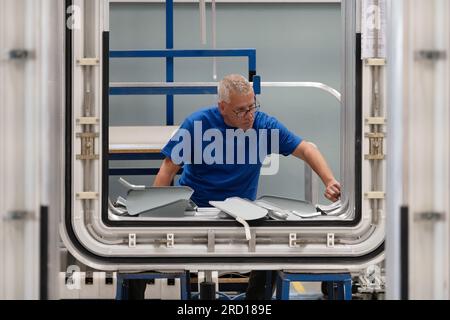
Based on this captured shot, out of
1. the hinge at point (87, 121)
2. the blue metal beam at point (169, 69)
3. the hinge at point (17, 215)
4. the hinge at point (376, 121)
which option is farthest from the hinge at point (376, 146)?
the blue metal beam at point (169, 69)

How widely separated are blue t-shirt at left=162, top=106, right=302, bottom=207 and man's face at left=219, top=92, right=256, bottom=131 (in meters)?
0.06

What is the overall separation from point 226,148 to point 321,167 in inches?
24.6

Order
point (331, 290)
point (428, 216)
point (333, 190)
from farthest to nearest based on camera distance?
point (333, 190), point (331, 290), point (428, 216)

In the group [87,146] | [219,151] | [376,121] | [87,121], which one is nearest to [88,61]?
[87,121]

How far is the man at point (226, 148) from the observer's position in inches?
168

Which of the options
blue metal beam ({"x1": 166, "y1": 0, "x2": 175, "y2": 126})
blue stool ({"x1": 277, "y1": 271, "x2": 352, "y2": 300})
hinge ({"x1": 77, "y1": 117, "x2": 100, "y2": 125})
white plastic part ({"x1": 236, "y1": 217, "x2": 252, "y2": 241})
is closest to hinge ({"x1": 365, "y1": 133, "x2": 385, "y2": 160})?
blue stool ({"x1": 277, "y1": 271, "x2": 352, "y2": 300})

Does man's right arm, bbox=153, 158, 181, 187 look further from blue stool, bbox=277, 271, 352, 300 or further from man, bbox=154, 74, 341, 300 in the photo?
blue stool, bbox=277, 271, 352, 300

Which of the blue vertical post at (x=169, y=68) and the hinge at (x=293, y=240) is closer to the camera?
the hinge at (x=293, y=240)

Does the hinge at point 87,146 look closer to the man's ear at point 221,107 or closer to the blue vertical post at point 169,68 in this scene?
the man's ear at point 221,107

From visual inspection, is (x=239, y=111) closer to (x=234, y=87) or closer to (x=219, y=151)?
(x=234, y=87)

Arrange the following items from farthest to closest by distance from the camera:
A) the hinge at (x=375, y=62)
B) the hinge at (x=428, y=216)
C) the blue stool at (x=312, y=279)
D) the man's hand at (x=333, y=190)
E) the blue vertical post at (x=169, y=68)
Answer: the blue vertical post at (x=169, y=68) → the man's hand at (x=333, y=190) → the hinge at (x=375, y=62) → the blue stool at (x=312, y=279) → the hinge at (x=428, y=216)

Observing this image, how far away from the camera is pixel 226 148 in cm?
439

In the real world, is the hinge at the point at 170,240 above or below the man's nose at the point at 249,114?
below

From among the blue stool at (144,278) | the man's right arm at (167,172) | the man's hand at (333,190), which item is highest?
the man's right arm at (167,172)
